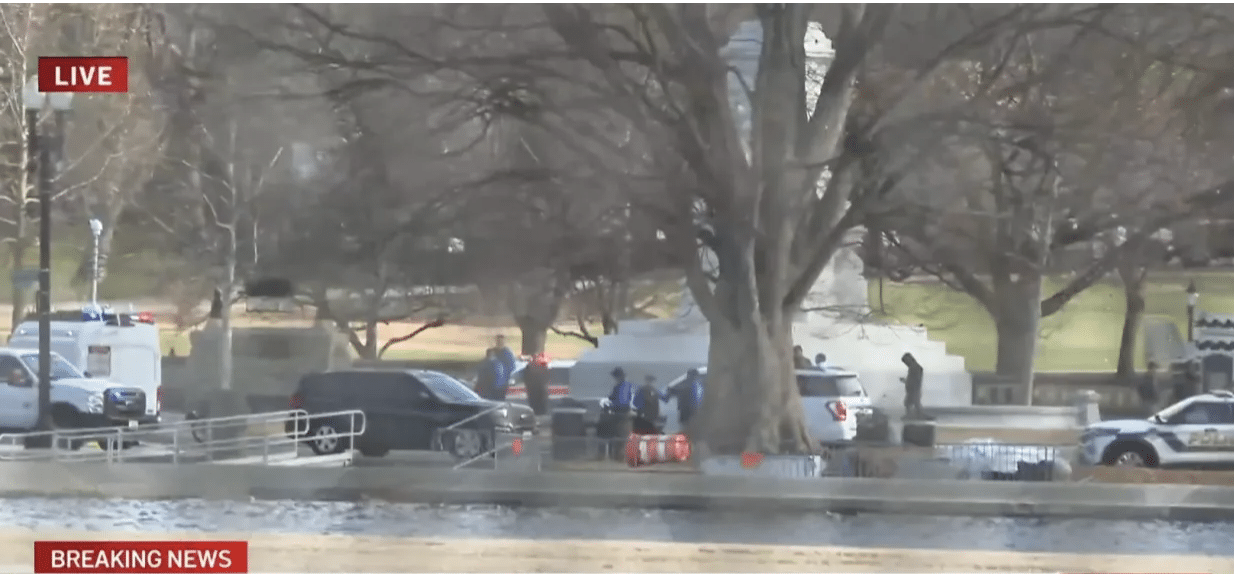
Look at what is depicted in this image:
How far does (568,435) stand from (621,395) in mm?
180

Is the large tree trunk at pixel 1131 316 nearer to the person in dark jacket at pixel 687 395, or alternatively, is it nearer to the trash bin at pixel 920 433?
the trash bin at pixel 920 433

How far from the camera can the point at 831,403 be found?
8.54 feet

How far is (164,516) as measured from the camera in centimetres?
282

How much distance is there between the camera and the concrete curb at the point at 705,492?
262 cm

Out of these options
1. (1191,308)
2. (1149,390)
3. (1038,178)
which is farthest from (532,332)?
(1191,308)

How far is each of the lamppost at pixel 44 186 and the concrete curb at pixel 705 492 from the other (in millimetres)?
271

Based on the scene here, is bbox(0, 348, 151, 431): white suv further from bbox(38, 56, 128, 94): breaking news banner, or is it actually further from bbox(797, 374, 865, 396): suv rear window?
bbox(797, 374, 865, 396): suv rear window

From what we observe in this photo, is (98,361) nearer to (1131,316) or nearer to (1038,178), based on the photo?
(1038,178)

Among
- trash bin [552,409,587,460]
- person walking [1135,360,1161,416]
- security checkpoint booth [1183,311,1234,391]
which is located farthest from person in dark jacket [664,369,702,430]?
security checkpoint booth [1183,311,1234,391]

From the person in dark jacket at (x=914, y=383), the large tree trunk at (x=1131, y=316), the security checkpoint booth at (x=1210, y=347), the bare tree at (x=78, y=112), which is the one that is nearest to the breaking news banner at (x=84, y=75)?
the bare tree at (x=78, y=112)

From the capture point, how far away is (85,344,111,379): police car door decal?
2.55 m

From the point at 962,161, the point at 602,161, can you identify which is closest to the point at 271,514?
the point at 602,161

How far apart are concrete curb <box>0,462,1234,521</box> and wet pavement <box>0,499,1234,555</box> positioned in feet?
0.11

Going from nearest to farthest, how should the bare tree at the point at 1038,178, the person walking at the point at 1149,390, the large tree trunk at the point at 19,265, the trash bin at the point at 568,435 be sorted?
the bare tree at the point at 1038,178 → the person walking at the point at 1149,390 → the trash bin at the point at 568,435 → the large tree trunk at the point at 19,265
